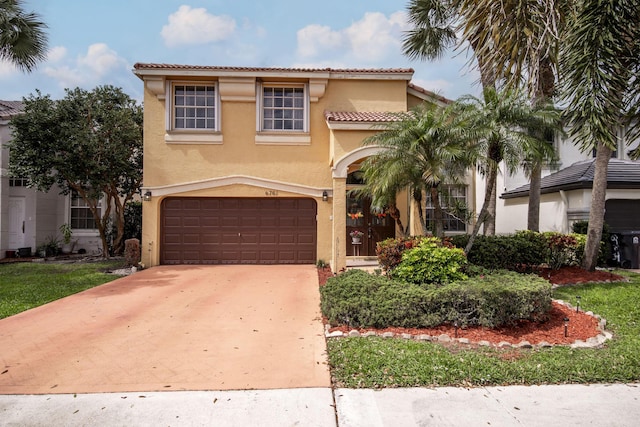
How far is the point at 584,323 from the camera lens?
6289 millimetres

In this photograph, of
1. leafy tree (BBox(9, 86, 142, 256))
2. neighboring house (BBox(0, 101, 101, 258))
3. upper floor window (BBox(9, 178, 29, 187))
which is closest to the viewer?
leafy tree (BBox(9, 86, 142, 256))

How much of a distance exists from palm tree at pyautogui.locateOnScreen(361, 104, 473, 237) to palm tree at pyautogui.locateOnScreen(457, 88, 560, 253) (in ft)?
1.08

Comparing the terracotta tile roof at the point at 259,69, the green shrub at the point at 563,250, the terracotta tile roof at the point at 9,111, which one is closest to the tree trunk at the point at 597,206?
the green shrub at the point at 563,250

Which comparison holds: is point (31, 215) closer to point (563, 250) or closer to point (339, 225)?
point (339, 225)

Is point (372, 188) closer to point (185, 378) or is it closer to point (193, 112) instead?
point (185, 378)

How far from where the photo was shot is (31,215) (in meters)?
15.5

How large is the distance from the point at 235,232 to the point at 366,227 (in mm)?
4884

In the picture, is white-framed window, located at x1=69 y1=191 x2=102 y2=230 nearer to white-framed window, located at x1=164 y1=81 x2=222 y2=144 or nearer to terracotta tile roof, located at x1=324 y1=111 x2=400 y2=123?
white-framed window, located at x1=164 y1=81 x2=222 y2=144

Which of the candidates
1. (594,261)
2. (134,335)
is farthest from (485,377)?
(594,261)

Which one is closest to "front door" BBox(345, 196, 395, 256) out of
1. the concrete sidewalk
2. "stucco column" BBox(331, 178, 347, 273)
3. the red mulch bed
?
"stucco column" BBox(331, 178, 347, 273)

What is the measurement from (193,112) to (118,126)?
282 cm

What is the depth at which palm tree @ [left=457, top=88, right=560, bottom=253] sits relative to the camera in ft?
25.6

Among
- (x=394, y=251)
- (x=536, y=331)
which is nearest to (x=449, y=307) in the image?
(x=536, y=331)

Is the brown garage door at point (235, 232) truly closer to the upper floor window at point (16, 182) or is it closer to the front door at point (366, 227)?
the front door at point (366, 227)
